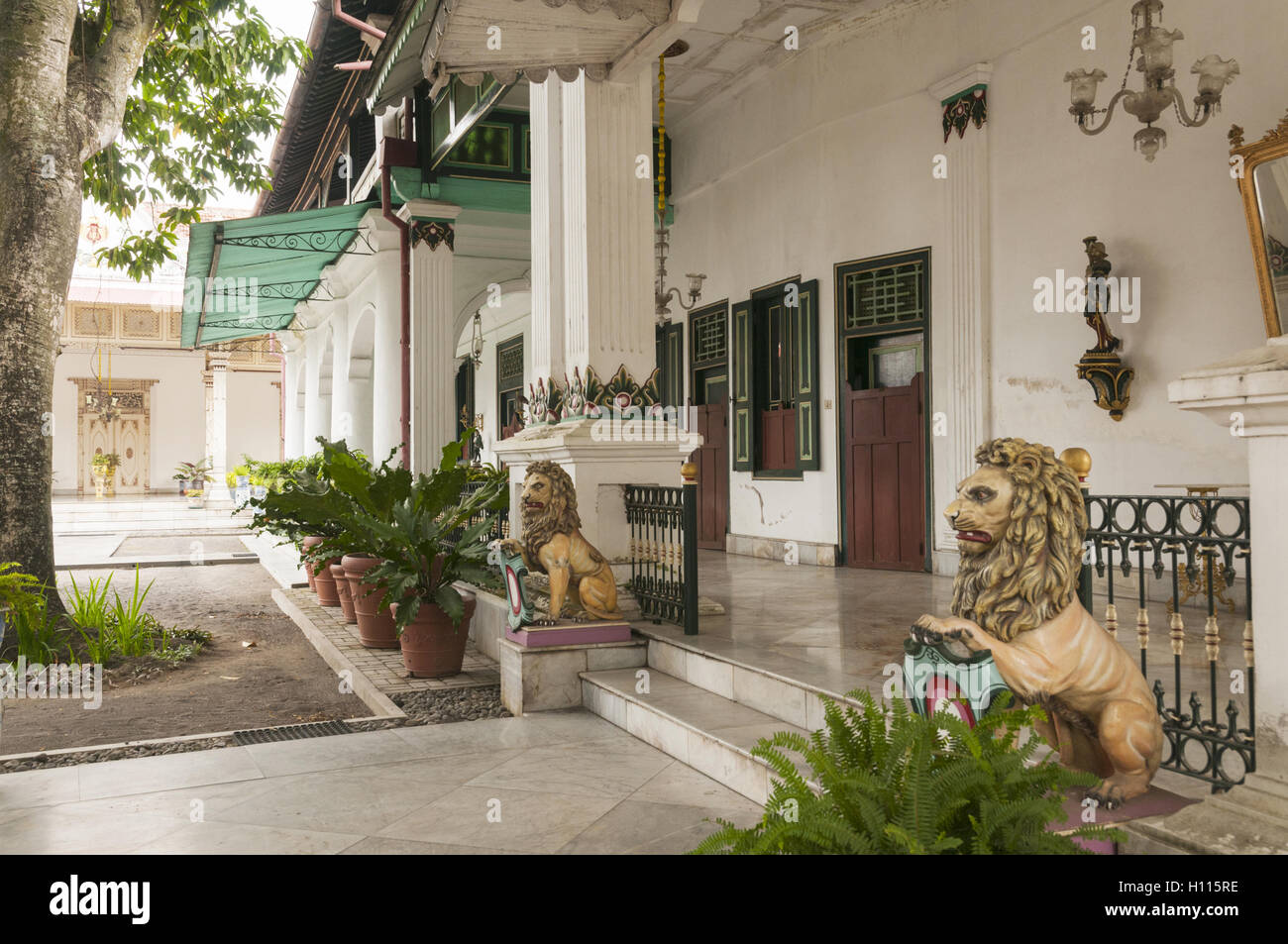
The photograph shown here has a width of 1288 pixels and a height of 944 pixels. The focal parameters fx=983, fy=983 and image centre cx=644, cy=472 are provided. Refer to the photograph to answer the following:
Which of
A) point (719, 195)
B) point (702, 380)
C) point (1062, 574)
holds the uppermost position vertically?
point (719, 195)

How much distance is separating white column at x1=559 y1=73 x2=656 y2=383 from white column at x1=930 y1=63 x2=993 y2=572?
3.29 meters

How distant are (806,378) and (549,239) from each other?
4208mm

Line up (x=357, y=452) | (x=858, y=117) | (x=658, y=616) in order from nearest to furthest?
1. (x=658, y=616)
2. (x=858, y=117)
3. (x=357, y=452)

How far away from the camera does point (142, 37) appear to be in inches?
294

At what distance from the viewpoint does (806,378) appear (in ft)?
33.1

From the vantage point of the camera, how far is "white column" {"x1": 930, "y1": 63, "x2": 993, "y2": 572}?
8.25m

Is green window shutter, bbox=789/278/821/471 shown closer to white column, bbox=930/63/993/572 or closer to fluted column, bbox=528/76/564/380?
white column, bbox=930/63/993/572

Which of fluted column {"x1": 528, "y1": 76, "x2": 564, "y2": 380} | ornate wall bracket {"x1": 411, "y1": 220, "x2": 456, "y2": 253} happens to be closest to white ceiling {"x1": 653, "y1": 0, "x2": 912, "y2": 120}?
ornate wall bracket {"x1": 411, "y1": 220, "x2": 456, "y2": 253}

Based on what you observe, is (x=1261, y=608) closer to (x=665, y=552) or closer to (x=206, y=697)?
(x=665, y=552)

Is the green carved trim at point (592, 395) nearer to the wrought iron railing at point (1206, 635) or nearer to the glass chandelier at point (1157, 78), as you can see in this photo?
the glass chandelier at point (1157, 78)
